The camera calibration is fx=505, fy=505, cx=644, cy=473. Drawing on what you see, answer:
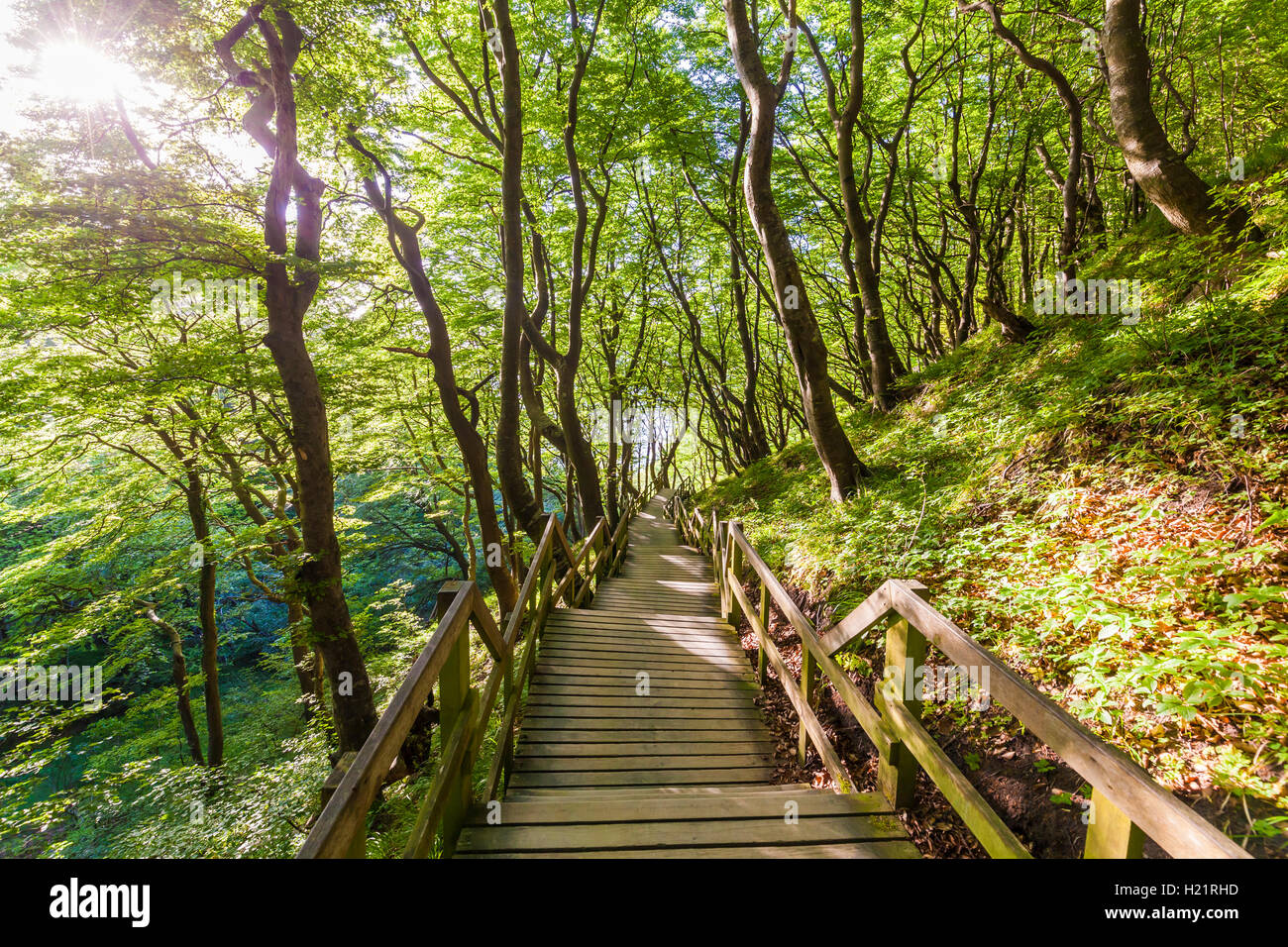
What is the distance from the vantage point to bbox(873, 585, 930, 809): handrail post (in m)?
2.35

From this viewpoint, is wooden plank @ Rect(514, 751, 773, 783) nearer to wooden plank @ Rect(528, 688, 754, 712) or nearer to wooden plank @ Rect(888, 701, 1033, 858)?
wooden plank @ Rect(528, 688, 754, 712)

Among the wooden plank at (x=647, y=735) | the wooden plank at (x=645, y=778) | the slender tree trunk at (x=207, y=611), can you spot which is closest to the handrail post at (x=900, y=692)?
the wooden plank at (x=645, y=778)

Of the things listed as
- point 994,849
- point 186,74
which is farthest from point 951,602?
point 186,74

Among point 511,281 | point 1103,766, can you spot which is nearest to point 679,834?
point 1103,766

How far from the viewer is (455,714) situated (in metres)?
2.45

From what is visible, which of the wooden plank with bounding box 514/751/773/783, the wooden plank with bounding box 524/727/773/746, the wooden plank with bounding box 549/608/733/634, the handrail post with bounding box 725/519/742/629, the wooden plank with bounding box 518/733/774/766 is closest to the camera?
the wooden plank with bounding box 514/751/773/783

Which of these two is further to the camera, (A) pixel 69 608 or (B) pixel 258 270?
(A) pixel 69 608

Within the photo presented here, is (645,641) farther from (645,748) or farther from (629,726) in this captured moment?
(645,748)

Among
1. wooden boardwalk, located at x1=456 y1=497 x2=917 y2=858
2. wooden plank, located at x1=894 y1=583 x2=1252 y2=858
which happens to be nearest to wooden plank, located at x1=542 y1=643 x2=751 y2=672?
wooden boardwalk, located at x1=456 y1=497 x2=917 y2=858

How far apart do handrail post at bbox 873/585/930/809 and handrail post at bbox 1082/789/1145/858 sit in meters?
0.84

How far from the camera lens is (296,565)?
5789 mm

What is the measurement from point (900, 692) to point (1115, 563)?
5.94 ft

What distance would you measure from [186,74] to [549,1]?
5355 mm
